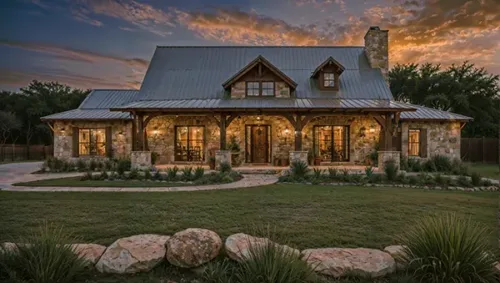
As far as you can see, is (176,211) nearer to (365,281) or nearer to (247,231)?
(247,231)

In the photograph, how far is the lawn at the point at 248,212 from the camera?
4953 mm

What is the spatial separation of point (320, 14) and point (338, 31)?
8.85m

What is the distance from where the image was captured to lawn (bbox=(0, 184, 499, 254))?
495cm

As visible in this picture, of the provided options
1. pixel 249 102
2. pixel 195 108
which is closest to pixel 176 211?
pixel 195 108

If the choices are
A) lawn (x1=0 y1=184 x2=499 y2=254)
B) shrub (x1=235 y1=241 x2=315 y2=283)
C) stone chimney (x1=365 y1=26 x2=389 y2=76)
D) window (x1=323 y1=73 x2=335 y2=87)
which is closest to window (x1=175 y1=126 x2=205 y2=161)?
window (x1=323 y1=73 x2=335 y2=87)

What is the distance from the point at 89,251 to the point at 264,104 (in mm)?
11231

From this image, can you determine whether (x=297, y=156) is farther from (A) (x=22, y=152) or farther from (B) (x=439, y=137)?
(A) (x=22, y=152)

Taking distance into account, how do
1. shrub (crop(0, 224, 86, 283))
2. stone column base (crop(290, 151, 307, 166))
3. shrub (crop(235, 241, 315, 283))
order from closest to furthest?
shrub (crop(235, 241, 315, 283)) < shrub (crop(0, 224, 86, 283)) < stone column base (crop(290, 151, 307, 166))

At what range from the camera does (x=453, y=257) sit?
11.8 ft

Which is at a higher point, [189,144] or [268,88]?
[268,88]

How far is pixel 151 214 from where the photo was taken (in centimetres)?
596

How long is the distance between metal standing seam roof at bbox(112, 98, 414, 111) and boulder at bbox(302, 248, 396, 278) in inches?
388

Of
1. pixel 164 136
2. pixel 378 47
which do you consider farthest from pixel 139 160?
pixel 378 47

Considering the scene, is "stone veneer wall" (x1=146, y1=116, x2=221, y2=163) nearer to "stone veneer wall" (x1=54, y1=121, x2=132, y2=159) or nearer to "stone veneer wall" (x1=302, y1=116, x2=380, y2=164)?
"stone veneer wall" (x1=54, y1=121, x2=132, y2=159)
